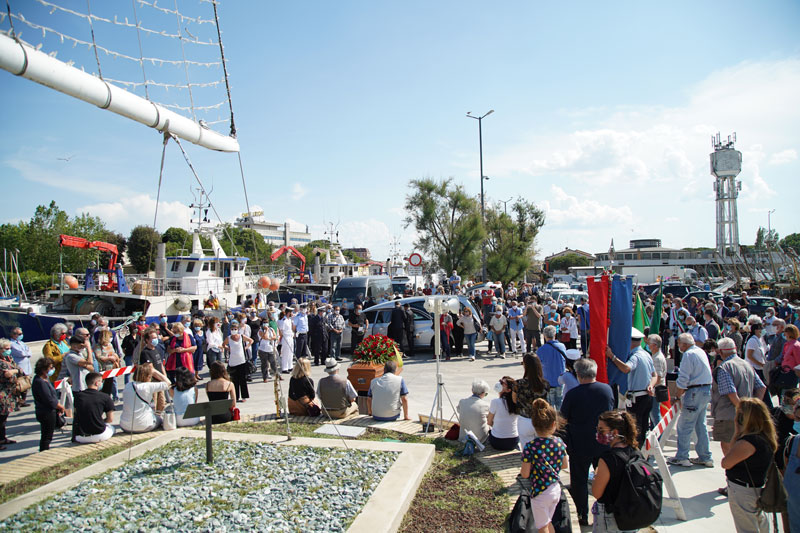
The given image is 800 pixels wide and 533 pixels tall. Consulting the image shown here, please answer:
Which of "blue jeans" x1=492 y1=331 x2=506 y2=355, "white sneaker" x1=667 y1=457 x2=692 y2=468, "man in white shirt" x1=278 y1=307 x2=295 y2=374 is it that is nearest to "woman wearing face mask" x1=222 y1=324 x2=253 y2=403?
"man in white shirt" x1=278 y1=307 x2=295 y2=374

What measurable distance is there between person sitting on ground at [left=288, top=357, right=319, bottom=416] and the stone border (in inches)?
59.7

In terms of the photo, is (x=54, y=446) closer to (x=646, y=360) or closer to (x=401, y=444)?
(x=401, y=444)

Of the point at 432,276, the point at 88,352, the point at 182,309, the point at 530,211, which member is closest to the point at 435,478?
the point at 88,352

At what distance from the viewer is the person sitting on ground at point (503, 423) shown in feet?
21.7

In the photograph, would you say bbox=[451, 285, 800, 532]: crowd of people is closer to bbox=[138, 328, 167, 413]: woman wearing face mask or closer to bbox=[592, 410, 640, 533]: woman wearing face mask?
bbox=[592, 410, 640, 533]: woman wearing face mask

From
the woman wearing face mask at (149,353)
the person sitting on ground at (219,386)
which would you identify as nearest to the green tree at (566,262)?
the woman wearing face mask at (149,353)

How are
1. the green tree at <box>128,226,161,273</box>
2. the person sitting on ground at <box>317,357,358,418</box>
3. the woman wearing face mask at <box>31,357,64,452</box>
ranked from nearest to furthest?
the woman wearing face mask at <box>31,357,64,452</box>, the person sitting on ground at <box>317,357,358,418</box>, the green tree at <box>128,226,161,273</box>

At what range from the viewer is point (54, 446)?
7340 mm

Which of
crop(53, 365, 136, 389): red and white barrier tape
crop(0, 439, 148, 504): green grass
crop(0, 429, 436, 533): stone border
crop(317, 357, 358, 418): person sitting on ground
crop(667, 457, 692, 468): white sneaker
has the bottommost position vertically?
crop(667, 457, 692, 468): white sneaker

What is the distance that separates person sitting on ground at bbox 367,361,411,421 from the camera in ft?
26.4

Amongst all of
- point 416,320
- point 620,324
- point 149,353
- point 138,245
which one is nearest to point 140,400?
point 149,353

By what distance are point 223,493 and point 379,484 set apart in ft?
5.58

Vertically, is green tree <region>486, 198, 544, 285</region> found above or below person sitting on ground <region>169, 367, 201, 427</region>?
above

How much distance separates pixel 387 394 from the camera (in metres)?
8.03
